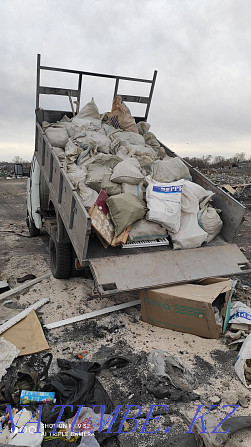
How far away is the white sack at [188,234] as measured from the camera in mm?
3781

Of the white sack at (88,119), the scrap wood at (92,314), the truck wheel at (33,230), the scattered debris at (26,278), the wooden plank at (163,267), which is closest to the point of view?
the wooden plank at (163,267)

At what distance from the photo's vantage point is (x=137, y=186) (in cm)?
411

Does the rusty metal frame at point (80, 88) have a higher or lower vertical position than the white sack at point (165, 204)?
higher

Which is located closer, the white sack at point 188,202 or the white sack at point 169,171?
the white sack at point 188,202

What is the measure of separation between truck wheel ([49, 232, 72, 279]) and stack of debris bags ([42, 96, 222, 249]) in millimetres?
926

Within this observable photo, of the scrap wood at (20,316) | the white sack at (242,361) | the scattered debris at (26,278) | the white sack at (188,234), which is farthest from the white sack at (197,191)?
the scattered debris at (26,278)

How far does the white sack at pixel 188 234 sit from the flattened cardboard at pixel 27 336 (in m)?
1.65

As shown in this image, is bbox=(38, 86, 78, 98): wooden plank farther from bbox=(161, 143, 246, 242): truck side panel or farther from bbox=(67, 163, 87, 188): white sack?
bbox=(161, 143, 246, 242): truck side panel

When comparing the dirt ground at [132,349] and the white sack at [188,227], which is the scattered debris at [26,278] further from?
the white sack at [188,227]

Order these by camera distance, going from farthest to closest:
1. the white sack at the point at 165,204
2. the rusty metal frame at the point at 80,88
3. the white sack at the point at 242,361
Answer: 1. the rusty metal frame at the point at 80,88
2. the white sack at the point at 165,204
3. the white sack at the point at 242,361

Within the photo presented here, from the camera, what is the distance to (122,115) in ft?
18.2

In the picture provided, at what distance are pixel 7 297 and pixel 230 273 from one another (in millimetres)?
2675

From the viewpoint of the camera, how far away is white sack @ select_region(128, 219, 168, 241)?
12.3 feet

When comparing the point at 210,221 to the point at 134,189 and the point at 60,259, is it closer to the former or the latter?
the point at 134,189
